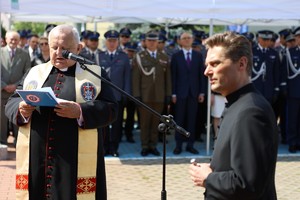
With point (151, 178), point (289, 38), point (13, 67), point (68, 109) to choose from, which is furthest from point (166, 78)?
point (68, 109)

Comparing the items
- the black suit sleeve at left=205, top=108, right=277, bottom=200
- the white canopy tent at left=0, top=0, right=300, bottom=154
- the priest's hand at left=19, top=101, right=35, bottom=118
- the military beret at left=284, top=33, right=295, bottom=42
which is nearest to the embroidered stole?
the priest's hand at left=19, top=101, right=35, bottom=118

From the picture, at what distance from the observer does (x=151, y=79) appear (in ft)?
32.0

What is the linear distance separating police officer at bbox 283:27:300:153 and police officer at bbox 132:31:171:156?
2.22m

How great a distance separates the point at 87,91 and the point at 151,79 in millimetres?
5456

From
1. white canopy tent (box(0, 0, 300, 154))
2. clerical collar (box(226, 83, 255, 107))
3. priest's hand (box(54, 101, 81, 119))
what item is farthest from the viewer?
white canopy tent (box(0, 0, 300, 154))

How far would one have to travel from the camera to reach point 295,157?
9898 millimetres

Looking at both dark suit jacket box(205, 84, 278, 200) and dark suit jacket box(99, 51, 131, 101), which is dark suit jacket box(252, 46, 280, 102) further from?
dark suit jacket box(205, 84, 278, 200)

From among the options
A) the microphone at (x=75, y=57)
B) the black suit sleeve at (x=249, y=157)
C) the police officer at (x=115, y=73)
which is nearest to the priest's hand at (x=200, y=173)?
the black suit sleeve at (x=249, y=157)

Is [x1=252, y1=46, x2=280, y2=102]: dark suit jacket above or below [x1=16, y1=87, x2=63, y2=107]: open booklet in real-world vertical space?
below

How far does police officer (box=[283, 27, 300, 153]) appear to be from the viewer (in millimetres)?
10180

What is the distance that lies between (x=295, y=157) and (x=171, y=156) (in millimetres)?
2174

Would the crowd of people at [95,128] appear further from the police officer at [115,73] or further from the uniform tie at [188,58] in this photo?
the uniform tie at [188,58]

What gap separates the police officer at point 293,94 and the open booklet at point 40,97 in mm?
6980

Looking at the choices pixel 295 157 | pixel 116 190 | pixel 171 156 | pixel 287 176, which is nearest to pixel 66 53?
pixel 116 190
